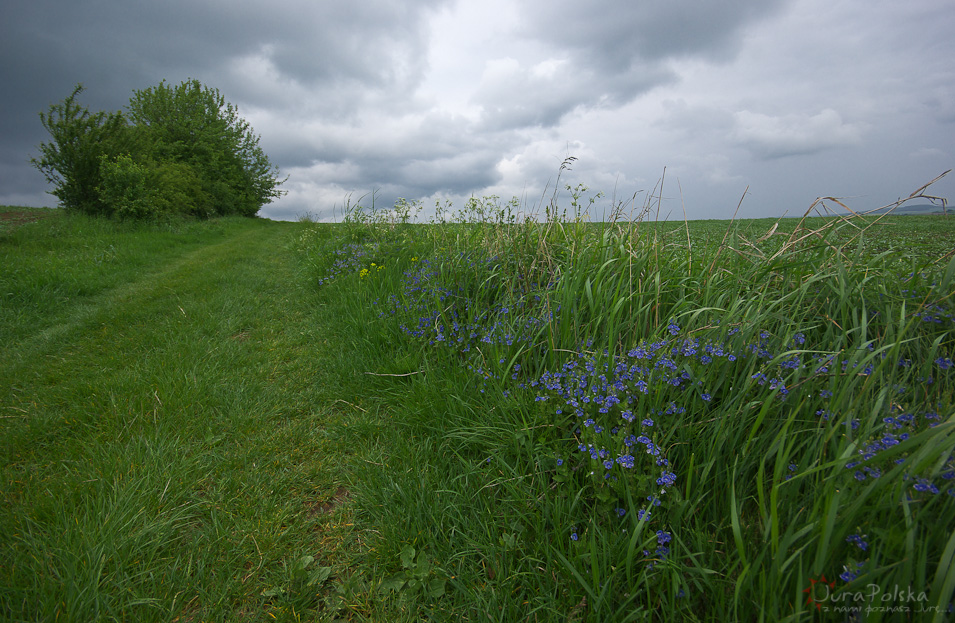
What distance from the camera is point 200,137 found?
24047 millimetres

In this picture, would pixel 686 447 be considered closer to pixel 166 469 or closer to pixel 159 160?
pixel 166 469

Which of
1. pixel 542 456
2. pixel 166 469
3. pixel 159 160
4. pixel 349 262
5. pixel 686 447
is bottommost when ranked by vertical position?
pixel 166 469

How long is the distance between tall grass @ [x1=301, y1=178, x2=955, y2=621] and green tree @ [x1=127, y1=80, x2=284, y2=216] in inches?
982

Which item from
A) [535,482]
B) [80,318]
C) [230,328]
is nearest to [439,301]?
[535,482]

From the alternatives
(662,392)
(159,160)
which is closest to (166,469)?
(662,392)

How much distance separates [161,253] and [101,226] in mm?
3445

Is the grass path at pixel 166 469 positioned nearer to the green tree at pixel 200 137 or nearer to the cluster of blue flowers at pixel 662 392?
the cluster of blue flowers at pixel 662 392

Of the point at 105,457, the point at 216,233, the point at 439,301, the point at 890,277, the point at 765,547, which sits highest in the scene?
the point at 216,233

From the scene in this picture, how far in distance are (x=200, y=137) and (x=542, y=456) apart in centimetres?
3000

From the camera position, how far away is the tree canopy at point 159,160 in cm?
1254

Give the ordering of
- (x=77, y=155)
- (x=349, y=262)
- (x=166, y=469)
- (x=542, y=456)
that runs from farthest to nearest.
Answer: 1. (x=77, y=155)
2. (x=349, y=262)
3. (x=166, y=469)
4. (x=542, y=456)

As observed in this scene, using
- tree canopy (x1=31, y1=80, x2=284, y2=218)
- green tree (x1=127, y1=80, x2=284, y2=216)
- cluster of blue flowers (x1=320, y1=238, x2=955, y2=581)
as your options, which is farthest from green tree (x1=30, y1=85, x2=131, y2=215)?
cluster of blue flowers (x1=320, y1=238, x2=955, y2=581)

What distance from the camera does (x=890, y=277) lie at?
2.42 m

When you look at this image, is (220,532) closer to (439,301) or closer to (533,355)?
(533,355)
